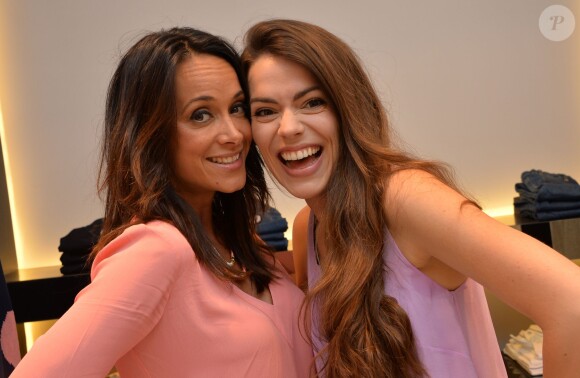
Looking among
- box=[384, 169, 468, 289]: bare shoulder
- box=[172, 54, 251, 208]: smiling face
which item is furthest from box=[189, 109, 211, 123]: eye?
box=[384, 169, 468, 289]: bare shoulder

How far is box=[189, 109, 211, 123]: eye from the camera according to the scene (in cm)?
161

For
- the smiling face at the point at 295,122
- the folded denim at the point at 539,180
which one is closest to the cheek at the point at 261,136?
the smiling face at the point at 295,122

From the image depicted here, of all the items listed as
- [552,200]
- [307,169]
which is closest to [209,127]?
[307,169]

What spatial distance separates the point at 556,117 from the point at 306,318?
2.24 m

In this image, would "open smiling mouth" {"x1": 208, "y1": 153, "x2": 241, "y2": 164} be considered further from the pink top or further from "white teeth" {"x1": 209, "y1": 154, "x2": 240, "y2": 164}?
the pink top

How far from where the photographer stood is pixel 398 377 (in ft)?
4.97

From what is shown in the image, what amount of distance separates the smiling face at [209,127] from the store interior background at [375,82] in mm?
1574

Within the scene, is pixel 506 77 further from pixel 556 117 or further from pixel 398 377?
pixel 398 377

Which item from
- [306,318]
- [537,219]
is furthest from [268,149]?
[537,219]

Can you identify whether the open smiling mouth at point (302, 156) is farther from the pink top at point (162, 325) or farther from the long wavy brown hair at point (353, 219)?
the pink top at point (162, 325)

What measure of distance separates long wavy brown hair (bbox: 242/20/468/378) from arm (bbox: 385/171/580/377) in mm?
123

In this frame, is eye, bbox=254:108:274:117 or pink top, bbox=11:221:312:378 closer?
pink top, bbox=11:221:312:378

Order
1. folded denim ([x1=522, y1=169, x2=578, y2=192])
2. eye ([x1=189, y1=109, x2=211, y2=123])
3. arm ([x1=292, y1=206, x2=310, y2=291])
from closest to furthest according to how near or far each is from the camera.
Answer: eye ([x1=189, y1=109, x2=211, y2=123]), arm ([x1=292, y1=206, x2=310, y2=291]), folded denim ([x1=522, y1=169, x2=578, y2=192])

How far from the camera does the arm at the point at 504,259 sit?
1.19m
